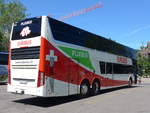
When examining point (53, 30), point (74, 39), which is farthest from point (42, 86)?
point (74, 39)

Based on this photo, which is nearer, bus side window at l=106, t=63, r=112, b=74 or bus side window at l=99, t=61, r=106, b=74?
bus side window at l=99, t=61, r=106, b=74

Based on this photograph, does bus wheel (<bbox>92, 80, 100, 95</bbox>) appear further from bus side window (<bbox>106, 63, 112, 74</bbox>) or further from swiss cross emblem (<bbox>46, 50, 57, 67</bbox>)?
swiss cross emblem (<bbox>46, 50, 57, 67</bbox>)

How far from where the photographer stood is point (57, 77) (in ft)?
35.3

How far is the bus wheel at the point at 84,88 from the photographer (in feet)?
41.9

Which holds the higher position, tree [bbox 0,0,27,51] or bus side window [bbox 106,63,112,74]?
tree [bbox 0,0,27,51]

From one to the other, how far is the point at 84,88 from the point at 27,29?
4.54m

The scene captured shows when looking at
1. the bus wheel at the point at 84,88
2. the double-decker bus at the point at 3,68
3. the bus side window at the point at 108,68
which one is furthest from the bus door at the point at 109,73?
the double-decker bus at the point at 3,68

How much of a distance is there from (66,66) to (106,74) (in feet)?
16.3

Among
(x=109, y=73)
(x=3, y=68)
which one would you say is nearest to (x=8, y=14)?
(x=3, y=68)

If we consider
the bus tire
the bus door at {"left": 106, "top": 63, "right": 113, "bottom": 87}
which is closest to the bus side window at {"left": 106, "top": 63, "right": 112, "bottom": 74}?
the bus door at {"left": 106, "top": 63, "right": 113, "bottom": 87}

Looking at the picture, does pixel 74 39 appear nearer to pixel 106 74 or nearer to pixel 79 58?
pixel 79 58

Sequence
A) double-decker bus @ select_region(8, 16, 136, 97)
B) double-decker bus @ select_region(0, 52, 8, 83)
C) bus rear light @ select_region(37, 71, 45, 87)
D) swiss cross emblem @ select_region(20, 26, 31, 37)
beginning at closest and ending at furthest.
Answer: bus rear light @ select_region(37, 71, 45, 87) → double-decker bus @ select_region(8, 16, 136, 97) → swiss cross emblem @ select_region(20, 26, 31, 37) → double-decker bus @ select_region(0, 52, 8, 83)

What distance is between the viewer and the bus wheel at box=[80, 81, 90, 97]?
1277 cm

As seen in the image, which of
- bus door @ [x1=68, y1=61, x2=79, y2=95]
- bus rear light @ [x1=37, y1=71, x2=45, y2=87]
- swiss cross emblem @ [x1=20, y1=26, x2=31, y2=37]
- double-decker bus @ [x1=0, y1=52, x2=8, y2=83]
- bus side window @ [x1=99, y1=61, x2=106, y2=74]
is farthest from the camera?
double-decker bus @ [x1=0, y1=52, x2=8, y2=83]
